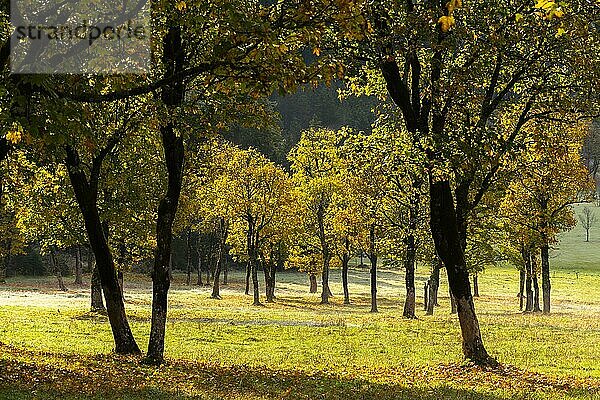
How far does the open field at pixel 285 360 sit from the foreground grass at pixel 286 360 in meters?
0.04

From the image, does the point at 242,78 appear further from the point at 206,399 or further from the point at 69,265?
the point at 69,265

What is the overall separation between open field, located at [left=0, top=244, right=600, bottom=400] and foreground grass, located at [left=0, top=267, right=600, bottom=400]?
0.13ft

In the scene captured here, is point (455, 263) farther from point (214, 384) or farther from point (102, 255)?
point (102, 255)

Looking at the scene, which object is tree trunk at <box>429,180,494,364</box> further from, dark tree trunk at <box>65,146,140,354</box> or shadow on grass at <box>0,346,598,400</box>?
dark tree trunk at <box>65,146,140,354</box>

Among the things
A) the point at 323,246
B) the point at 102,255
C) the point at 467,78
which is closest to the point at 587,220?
the point at 323,246

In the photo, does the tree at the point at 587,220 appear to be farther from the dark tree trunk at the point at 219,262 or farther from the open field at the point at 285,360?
the open field at the point at 285,360

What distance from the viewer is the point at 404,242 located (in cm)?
4525

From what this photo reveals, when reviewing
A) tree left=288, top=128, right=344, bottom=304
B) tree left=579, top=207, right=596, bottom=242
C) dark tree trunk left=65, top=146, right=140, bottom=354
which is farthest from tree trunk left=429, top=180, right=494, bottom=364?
tree left=579, top=207, right=596, bottom=242

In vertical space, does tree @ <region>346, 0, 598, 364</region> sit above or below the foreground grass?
above

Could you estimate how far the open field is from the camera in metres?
→ 14.2

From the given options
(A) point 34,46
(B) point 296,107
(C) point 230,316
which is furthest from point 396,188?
(B) point 296,107

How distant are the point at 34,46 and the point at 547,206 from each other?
1783 inches

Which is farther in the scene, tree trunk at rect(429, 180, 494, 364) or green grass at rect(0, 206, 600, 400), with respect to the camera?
tree trunk at rect(429, 180, 494, 364)

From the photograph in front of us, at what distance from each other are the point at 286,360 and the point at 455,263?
6.32 metres
